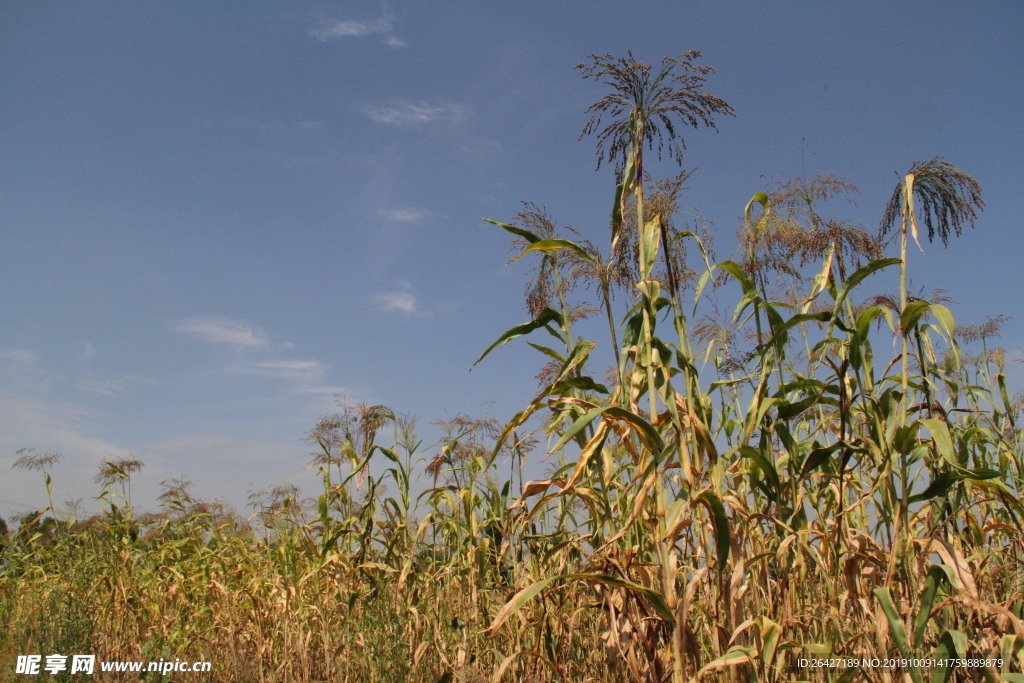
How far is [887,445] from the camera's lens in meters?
1.57

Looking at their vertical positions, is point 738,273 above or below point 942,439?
above

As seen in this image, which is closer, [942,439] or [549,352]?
[942,439]

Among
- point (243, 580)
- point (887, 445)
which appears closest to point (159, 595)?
point (243, 580)

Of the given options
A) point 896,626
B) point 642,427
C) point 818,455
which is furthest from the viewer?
point 818,455

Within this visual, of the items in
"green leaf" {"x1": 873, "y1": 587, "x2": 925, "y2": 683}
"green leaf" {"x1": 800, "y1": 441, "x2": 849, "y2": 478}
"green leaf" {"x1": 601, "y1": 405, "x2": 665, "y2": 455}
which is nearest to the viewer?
"green leaf" {"x1": 873, "y1": 587, "x2": 925, "y2": 683}

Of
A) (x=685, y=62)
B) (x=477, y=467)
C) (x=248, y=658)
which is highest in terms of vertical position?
(x=685, y=62)

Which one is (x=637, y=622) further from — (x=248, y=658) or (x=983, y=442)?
(x=248, y=658)

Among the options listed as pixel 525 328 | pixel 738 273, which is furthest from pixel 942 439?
pixel 525 328

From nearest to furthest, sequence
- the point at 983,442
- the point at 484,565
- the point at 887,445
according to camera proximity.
Result: the point at 887,445 → the point at 983,442 → the point at 484,565

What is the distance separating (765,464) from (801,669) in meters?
0.64

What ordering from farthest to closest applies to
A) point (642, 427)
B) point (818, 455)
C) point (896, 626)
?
point (818, 455) → point (642, 427) → point (896, 626)

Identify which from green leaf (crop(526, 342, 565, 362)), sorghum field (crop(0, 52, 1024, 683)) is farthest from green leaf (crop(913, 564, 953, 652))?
green leaf (crop(526, 342, 565, 362))

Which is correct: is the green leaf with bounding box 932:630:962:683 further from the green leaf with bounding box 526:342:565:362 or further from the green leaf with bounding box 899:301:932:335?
the green leaf with bounding box 526:342:565:362

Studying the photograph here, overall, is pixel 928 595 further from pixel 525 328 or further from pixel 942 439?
pixel 525 328
